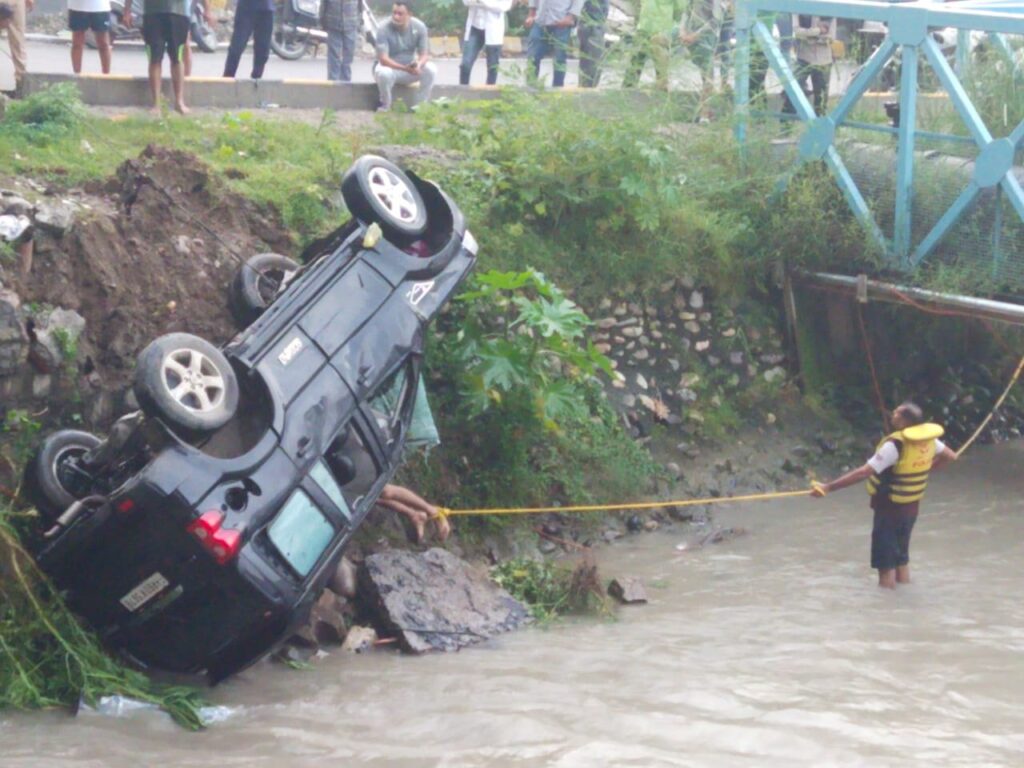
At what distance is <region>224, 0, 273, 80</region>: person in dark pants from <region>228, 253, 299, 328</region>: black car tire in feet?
16.7

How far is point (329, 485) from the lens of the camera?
7.15 m

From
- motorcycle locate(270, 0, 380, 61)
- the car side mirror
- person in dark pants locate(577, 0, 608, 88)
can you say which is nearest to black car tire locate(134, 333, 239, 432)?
the car side mirror

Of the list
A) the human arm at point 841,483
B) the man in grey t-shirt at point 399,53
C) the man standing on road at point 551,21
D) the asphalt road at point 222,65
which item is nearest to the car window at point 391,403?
the human arm at point 841,483

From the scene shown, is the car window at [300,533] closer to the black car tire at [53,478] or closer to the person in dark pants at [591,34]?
the black car tire at [53,478]

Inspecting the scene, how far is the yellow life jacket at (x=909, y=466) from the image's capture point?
8672 millimetres

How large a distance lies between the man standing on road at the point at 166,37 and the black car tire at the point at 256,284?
3465 millimetres

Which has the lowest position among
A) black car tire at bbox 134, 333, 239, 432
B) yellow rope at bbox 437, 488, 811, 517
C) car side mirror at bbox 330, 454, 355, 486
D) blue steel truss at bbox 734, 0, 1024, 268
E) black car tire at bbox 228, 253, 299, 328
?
yellow rope at bbox 437, 488, 811, 517

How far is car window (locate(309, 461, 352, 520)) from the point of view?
23.2 feet

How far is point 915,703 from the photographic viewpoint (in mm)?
7133

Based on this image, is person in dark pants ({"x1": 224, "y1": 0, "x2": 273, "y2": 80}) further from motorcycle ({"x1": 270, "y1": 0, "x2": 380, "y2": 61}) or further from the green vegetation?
motorcycle ({"x1": 270, "y1": 0, "x2": 380, "y2": 61})

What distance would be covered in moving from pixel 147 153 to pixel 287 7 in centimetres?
1244

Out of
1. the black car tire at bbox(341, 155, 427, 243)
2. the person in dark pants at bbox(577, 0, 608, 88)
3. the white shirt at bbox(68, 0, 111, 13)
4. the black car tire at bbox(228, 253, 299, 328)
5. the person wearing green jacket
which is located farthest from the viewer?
the person in dark pants at bbox(577, 0, 608, 88)

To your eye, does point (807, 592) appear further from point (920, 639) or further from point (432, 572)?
point (432, 572)

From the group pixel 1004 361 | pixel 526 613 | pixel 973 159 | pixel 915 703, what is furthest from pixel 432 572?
pixel 1004 361
